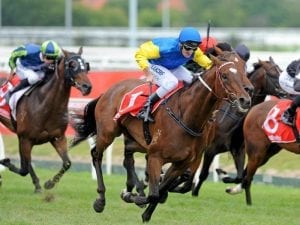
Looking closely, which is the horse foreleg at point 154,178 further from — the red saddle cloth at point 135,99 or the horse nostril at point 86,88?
the horse nostril at point 86,88

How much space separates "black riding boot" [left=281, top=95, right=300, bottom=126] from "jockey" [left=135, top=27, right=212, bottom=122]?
1.42 metres

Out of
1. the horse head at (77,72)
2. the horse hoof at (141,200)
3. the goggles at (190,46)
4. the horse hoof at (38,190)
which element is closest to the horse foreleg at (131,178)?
the horse hoof at (141,200)

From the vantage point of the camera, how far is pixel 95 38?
3547 cm

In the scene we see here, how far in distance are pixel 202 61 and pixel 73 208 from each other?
82.2 inches

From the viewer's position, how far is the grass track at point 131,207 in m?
9.43

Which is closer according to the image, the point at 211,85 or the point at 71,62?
the point at 211,85

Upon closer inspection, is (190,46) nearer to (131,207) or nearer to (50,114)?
(131,207)

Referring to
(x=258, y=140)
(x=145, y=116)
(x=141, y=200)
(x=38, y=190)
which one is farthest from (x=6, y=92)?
(x=141, y=200)

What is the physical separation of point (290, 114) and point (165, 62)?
1870 mm

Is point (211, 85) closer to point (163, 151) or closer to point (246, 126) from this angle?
point (163, 151)

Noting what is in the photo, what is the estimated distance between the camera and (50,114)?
469 inches

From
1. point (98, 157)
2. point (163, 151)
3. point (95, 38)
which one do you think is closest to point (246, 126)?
point (98, 157)

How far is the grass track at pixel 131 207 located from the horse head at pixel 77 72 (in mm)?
1252

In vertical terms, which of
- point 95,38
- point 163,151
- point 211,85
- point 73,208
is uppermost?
point 211,85
